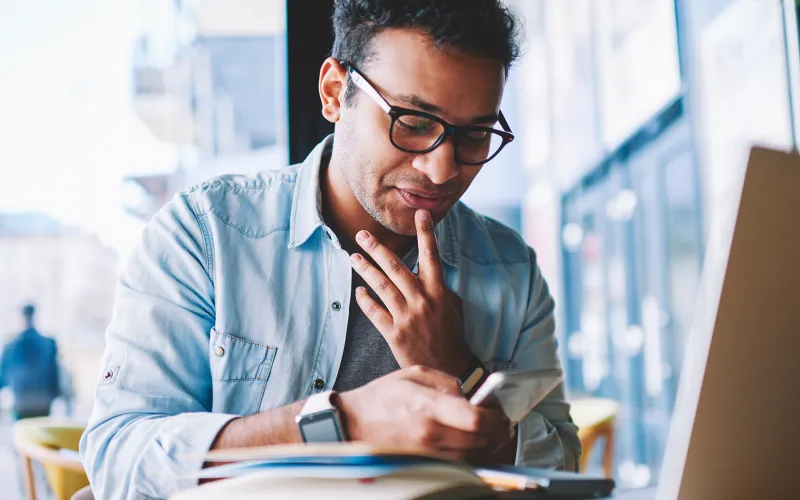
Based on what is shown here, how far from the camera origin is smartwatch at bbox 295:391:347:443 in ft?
2.51

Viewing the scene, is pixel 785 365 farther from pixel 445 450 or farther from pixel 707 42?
pixel 707 42

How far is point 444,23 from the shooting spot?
120 centimetres

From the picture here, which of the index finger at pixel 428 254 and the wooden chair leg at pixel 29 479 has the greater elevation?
the index finger at pixel 428 254

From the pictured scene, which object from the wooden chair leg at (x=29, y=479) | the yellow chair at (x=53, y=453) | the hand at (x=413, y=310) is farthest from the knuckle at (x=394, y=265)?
the wooden chair leg at (x=29, y=479)

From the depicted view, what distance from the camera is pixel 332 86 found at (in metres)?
1.40

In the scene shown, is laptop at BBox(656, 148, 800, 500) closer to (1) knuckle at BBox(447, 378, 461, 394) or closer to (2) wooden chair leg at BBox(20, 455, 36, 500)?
(1) knuckle at BBox(447, 378, 461, 394)

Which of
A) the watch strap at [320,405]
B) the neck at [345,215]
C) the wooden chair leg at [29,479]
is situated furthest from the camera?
the wooden chair leg at [29,479]

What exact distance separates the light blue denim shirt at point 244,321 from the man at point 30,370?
3766 mm

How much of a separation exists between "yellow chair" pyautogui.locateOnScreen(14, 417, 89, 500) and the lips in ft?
4.13

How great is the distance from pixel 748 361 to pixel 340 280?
0.83m

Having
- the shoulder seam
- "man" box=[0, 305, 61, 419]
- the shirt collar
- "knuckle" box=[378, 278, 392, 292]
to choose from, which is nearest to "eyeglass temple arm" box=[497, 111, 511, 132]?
the shirt collar

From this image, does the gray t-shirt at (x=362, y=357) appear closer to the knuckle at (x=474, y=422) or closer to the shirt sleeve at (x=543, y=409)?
the shirt sleeve at (x=543, y=409)

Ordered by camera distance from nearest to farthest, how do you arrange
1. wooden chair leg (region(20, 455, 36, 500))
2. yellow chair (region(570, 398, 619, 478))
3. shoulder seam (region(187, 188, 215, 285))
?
shoulder seam (region(187, 188, 215, 285)), wooden chair leg (region(20, 455, 36, 500)), yellow chair (region(570, 398, 619, 478))

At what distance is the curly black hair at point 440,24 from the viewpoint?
1.21m
